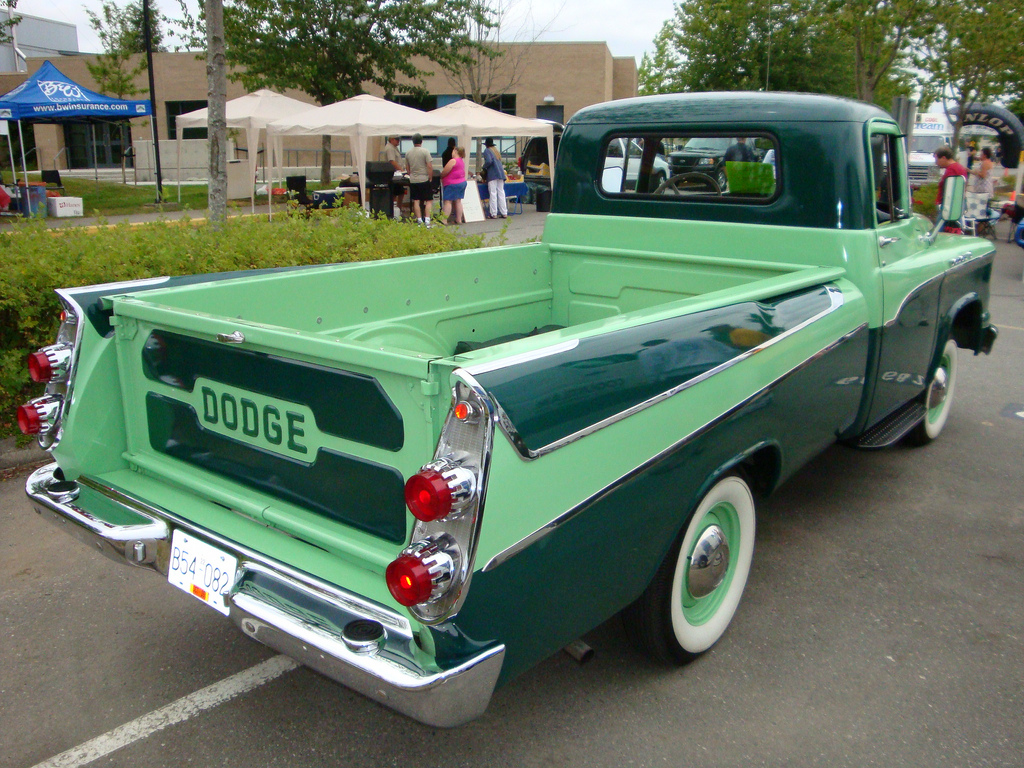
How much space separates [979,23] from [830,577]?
60.3 ft

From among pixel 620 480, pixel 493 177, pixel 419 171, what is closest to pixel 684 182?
pixel 620 480

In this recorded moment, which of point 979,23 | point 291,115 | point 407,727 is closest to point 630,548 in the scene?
point 407,727

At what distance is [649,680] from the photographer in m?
2.88

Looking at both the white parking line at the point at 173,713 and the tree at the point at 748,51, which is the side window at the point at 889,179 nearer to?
the white parking line at the point at 173,713

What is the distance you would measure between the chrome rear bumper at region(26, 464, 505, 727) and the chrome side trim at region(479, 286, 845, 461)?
488mm

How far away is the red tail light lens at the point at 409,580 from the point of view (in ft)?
6.22

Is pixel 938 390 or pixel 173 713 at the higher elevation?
pixel 938 390

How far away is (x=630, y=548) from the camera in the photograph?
2391mm

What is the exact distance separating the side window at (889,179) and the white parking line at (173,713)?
3291 mm

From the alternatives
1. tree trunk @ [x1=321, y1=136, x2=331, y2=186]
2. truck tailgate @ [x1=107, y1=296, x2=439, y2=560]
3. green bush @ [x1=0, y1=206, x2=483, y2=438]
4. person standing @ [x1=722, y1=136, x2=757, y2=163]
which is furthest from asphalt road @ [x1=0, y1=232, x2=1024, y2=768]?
tree trunk @ [x1=321, y1=136, x2=331, y2=186]

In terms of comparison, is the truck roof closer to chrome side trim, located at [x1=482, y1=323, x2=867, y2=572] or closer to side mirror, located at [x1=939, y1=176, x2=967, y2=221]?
side mirror, located at [x1=939, y1=176, x2=967, y2=221]

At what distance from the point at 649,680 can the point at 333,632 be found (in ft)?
4.19

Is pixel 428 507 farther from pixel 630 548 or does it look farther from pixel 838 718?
pixel 838 718

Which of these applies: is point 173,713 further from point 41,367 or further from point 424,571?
point 424,571
